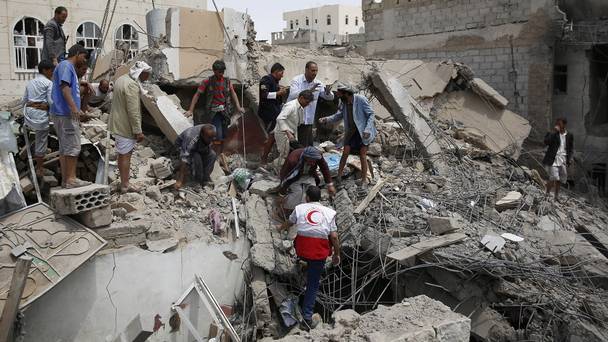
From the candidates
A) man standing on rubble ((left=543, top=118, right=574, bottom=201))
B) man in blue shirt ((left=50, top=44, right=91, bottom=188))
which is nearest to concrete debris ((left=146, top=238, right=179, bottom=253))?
man in blue shirt ((left=50, top=44, right=91, bottom=188))

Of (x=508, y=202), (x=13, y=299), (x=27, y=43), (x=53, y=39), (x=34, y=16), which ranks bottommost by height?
(x=13, y=299)

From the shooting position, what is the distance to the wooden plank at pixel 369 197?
701cm

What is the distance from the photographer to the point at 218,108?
7.77 m

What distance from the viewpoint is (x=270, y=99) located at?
26.5ft

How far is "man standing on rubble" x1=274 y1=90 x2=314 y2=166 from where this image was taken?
7.21m

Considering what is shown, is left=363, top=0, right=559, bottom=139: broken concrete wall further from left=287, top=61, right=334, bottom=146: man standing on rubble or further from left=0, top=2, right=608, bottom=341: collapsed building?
left=287, top=61, right=334, bottom=146: man standing on rubble

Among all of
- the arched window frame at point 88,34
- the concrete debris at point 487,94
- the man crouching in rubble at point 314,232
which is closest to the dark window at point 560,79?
the concrete debris at point 487,94

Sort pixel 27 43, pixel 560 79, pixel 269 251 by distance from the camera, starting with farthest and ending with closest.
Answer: pixel 27 43
pixel 560 79
pixel 269 251

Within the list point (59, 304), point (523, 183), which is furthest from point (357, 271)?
point (523, 183)

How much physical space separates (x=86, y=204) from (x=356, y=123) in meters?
3.49

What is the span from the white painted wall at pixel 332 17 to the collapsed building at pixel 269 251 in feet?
191

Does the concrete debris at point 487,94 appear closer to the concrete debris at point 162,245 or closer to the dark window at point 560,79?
the dark window at point 560,79

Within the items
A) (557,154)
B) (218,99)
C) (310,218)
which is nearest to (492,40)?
(557,154)

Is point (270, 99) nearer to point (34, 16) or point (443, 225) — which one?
point (443, 225)
